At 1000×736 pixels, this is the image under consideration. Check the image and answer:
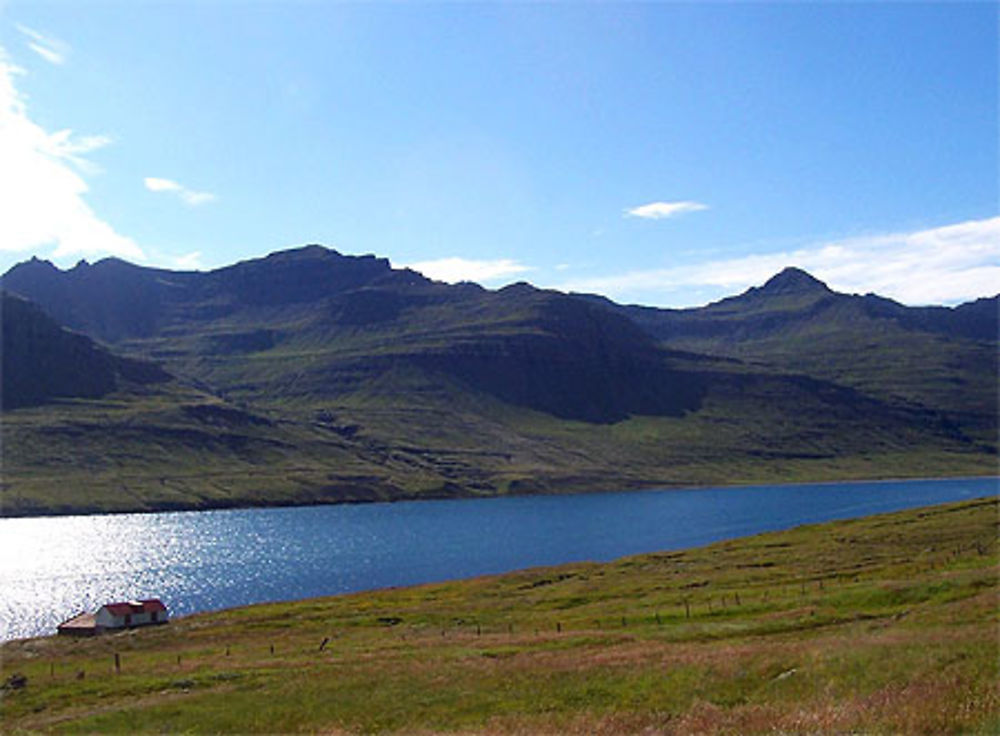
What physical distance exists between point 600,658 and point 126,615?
7159 centimetres

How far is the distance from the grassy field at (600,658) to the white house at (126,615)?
3252mm

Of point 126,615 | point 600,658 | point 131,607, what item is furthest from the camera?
point 131,607

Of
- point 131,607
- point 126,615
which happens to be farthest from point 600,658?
point 131,607

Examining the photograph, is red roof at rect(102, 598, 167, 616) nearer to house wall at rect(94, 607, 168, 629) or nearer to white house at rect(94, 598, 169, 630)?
white house at rect(94, 598, 169, 630)

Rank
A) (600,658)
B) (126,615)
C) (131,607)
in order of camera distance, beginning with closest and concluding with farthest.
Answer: (600,658)
(126,615)
(131,607)

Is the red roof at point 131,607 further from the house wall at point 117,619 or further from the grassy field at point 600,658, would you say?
the grassy field at point 600,658

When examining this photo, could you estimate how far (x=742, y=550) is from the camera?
120 metres

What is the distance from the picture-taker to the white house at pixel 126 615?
330 ft

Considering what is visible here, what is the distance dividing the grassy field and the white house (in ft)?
10.7

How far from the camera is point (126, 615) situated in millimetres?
101250

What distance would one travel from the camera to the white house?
330 feet

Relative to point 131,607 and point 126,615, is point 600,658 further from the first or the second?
point 131,607

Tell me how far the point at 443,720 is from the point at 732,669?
13.2 m

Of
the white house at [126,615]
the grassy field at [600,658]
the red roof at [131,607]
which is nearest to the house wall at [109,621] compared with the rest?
the white house at [126,615]
